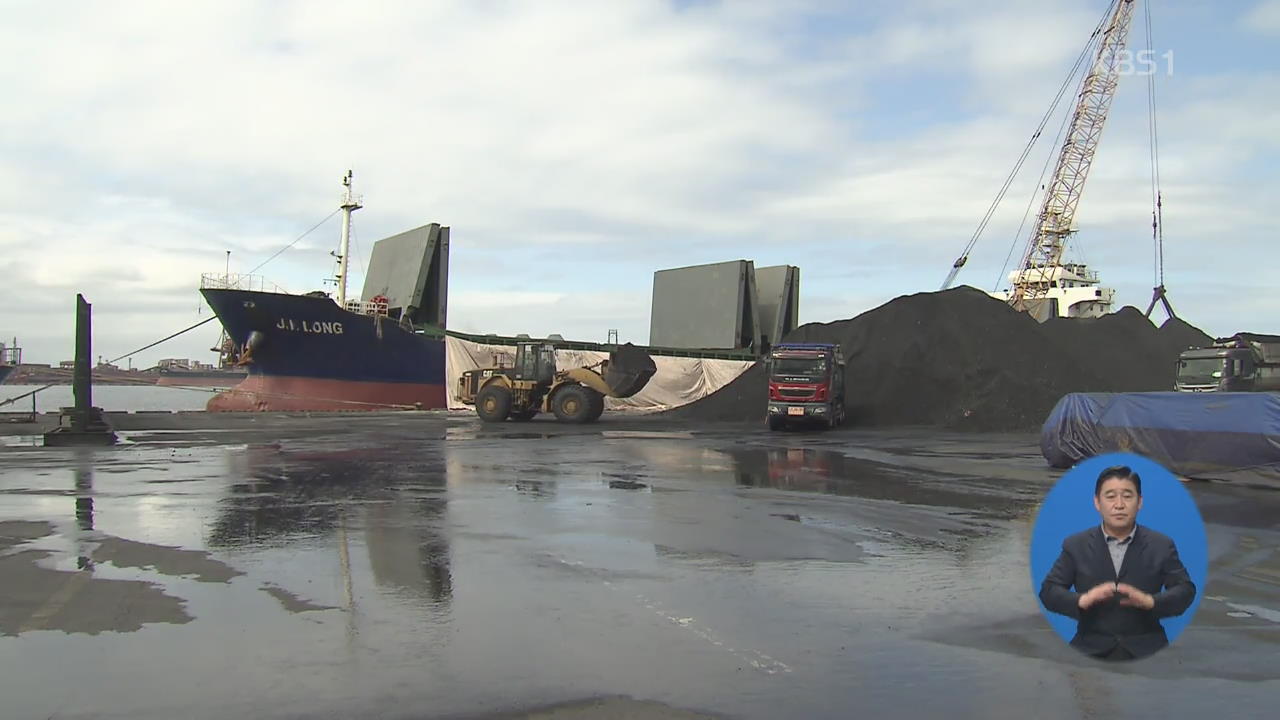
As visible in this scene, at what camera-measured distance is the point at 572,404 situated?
31.7 metres

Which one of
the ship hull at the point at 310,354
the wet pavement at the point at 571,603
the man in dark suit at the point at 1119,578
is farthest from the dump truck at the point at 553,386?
the man in dark suit at the point at 1119,578

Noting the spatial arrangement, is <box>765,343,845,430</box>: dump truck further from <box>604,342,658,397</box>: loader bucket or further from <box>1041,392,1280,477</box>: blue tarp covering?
<box>1041,392,1280,477</box>: blue tarp covering

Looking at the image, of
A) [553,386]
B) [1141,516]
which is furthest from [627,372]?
[1141,516]

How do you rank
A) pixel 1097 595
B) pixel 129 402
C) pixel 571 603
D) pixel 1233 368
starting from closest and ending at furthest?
pixel 1097 595, pixel 571 603, pixel 1233 368, pixel 129 402

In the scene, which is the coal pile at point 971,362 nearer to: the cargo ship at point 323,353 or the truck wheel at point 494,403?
the truck wheel at point 494,403

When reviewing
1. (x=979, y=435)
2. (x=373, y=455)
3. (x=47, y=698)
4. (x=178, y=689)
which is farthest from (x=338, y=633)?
(x=979, y=435)

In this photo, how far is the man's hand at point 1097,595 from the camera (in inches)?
114

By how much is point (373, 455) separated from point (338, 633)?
1343 centimetres

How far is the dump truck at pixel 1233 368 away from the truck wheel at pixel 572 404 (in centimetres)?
1823

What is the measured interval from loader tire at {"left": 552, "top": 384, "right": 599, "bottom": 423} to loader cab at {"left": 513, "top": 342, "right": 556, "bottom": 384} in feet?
2.82

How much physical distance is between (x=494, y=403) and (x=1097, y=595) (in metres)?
29.5

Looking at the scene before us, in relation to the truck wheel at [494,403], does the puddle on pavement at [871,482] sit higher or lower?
lower

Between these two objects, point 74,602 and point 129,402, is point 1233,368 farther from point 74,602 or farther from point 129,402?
point 129,402

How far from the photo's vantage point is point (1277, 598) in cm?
710
